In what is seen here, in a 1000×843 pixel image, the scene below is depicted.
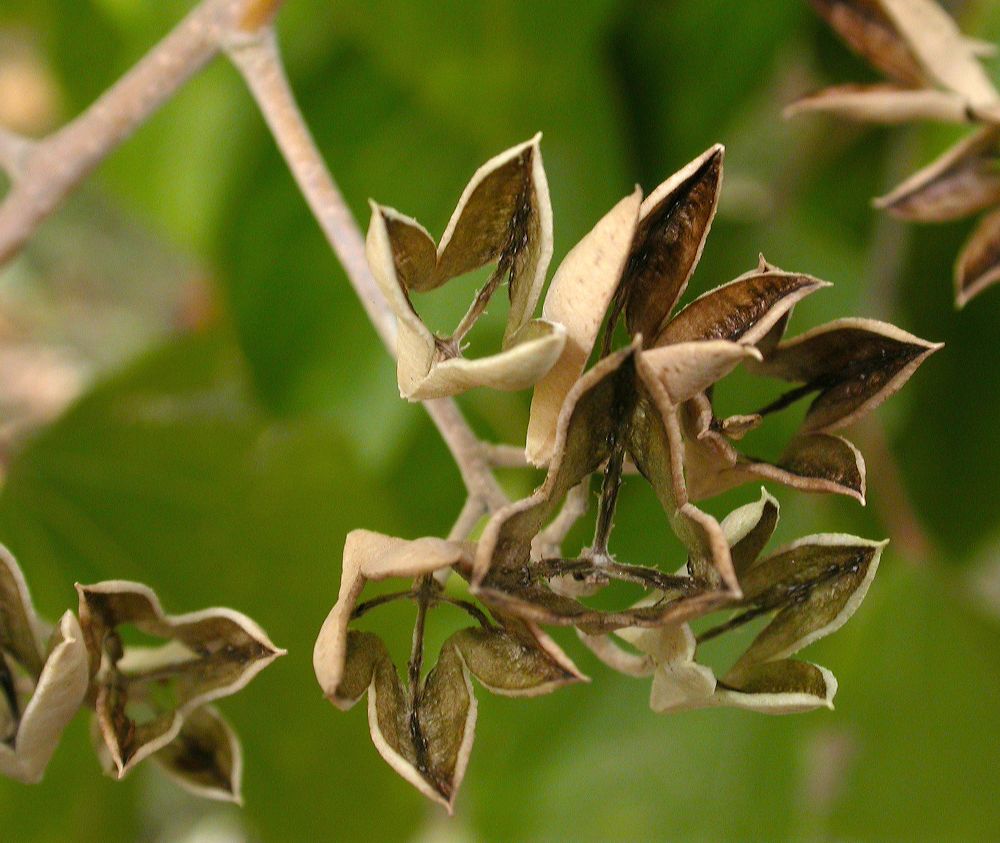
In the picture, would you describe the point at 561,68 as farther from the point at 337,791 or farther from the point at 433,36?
the point at 337,791

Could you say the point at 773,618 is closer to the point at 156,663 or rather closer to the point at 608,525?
the point at 608,525

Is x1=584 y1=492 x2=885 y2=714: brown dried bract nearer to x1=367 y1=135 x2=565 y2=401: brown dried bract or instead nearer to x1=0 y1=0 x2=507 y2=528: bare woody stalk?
x1=367 y1=135 x2=565 y2=401: brown dried bract

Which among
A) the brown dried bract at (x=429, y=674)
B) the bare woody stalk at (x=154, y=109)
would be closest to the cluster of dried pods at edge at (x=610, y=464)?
the brown dried bract at (x=429, y=674)

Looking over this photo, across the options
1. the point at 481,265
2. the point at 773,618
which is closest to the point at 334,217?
the point at 481,265

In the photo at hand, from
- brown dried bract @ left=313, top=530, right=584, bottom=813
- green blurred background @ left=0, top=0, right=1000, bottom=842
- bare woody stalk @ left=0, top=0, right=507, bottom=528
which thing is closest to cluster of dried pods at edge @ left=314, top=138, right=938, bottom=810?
brown dried bract @ left=313, top=530, right=584, bottom=813

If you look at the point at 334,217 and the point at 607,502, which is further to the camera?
the point at 334,217

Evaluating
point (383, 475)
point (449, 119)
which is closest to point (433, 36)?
point (449, 119)
